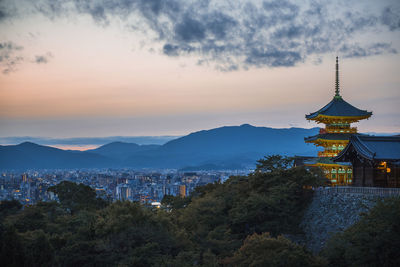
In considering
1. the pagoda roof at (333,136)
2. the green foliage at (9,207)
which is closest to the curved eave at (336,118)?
the pagoda roof at (333,136)

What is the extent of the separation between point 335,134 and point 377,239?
1681 cm

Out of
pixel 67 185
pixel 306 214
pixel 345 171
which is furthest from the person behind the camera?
pixel 67 185

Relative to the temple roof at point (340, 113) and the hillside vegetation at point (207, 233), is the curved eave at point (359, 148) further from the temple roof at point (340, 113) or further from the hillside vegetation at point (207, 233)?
the temple roof at point (340, 113)

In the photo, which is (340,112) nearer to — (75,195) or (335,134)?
(335,134)

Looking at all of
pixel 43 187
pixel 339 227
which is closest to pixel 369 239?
pixel 339 227

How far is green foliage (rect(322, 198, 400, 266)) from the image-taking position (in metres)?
11.9

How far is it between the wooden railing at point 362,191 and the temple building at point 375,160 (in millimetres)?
1421

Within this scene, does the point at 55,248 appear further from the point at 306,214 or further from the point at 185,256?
the point at 306,214

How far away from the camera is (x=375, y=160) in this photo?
19.4 meters

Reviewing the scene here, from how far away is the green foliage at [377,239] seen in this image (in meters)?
11.9

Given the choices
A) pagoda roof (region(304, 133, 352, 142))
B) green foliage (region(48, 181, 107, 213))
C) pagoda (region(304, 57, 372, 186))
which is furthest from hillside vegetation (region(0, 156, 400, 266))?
green foliage (region(48, 181, 107, 213))

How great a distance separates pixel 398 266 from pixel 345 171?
15817mm

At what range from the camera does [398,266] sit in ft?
38.1

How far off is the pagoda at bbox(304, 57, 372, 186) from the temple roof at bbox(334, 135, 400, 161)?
601cm
